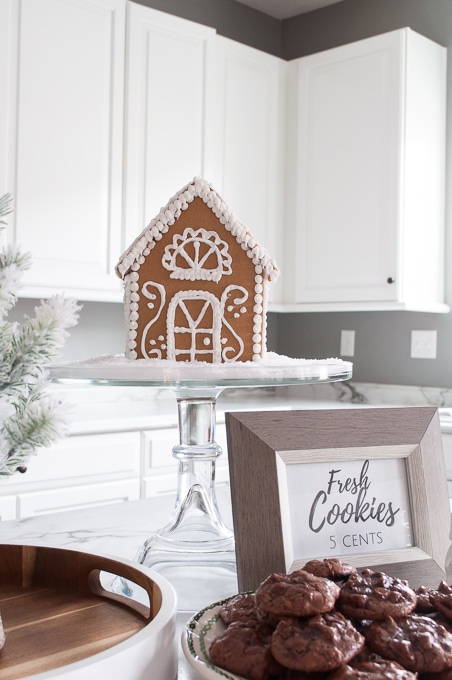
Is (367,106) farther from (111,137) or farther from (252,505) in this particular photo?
(252,505)

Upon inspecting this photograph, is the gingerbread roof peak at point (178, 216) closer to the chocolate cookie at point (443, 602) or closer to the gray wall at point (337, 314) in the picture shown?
the chocolate cookie at point (443, 602)

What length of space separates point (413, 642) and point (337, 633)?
58mm

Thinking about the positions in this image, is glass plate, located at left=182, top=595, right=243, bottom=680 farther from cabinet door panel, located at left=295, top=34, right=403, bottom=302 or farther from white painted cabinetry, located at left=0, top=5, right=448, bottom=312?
cabinet door panel, located at left=295, top=34, right=403, bottom=302

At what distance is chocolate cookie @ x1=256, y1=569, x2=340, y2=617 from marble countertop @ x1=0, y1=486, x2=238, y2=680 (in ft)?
0.87

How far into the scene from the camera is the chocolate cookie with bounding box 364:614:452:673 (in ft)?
1.76

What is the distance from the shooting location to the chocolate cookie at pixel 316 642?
1.70 feet

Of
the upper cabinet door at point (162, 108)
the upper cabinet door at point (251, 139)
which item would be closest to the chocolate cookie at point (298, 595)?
the upper cabinet door at point (162, 108)

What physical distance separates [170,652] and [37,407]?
0.23 meters

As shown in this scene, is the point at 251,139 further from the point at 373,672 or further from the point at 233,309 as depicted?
the point at 373,672

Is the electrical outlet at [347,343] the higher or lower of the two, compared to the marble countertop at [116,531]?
higher

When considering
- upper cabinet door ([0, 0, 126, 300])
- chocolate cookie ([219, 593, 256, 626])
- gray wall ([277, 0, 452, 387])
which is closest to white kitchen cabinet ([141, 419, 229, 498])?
upper cabinet door ([0, 0, 126, 300])

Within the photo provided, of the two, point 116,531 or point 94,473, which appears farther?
point 94,473

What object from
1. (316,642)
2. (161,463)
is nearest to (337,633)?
(316,642)

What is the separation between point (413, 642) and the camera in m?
0.55
